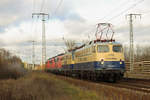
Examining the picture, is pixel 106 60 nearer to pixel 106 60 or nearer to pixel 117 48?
pixel 106 60

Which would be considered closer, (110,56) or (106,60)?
(106,60)

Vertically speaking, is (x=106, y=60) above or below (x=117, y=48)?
below

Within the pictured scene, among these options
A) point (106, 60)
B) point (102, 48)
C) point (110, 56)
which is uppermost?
point (102, 48)

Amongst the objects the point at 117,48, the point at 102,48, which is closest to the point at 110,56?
the point at 102,48

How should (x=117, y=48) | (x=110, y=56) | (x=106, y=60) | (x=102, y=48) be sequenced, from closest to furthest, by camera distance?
(x=106, y=60)
(x=110, y=56)
(x=102, y=48)
(x=117, y=48)

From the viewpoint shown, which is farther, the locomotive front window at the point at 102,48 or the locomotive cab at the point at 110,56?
the locomotive front window at the point at 102,48

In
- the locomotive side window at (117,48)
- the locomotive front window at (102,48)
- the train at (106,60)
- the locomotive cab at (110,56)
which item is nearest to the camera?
the train at (106,60)

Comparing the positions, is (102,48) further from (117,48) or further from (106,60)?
(117,48)

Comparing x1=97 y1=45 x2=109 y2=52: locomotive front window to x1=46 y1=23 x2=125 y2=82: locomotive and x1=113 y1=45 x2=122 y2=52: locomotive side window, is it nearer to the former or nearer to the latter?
x1=46 y1=23 x2=125 y2=82: locomotive

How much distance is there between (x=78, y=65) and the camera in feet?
86.8

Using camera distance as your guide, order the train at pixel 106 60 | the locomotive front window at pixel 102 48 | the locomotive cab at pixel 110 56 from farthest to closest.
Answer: the locomotive front window at pixel 102 48
the locomotive cab at pixel 110 56
the train at pixel 106 60

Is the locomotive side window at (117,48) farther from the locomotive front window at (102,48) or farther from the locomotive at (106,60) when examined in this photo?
the locomotive front window at (102,48)

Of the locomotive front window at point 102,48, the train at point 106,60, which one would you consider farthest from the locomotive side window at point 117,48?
the locomotive front window at point 102,48

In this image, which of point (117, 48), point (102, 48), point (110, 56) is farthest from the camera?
point (117, 48)
